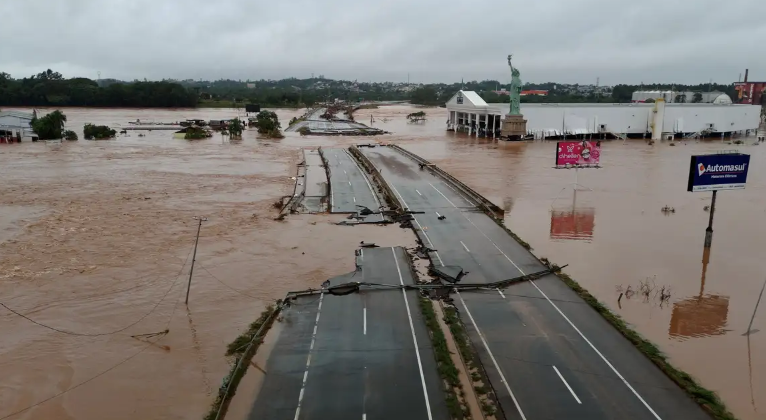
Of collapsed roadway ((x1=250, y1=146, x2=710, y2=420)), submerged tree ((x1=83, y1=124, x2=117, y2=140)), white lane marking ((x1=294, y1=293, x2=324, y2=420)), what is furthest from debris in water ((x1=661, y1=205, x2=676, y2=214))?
submerged tree ((x1=83, y1=124, x2=117, y2=140))

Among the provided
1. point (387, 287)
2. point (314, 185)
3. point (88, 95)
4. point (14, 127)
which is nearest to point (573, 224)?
point (387, 287)

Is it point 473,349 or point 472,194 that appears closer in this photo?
point 473,349

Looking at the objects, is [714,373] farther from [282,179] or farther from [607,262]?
[282,179]

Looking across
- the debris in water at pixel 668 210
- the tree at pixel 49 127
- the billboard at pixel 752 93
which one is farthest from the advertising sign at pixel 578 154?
the billboard at pixel 752 93

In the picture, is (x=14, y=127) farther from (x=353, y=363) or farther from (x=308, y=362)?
(x=353, y=363)

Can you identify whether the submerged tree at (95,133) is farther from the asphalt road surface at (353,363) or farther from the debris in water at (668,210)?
the debris in water at (668,210)

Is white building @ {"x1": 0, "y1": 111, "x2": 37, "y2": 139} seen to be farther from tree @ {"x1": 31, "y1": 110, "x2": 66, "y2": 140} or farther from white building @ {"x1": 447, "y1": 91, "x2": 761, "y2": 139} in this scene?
white building @ {"x1": 447, "y1": 91, "x2": 761, "y2": 139}

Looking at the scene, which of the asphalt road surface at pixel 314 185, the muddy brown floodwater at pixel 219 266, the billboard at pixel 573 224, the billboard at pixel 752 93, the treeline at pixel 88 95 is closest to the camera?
the muddy brown floodwater at pixel 219 266
